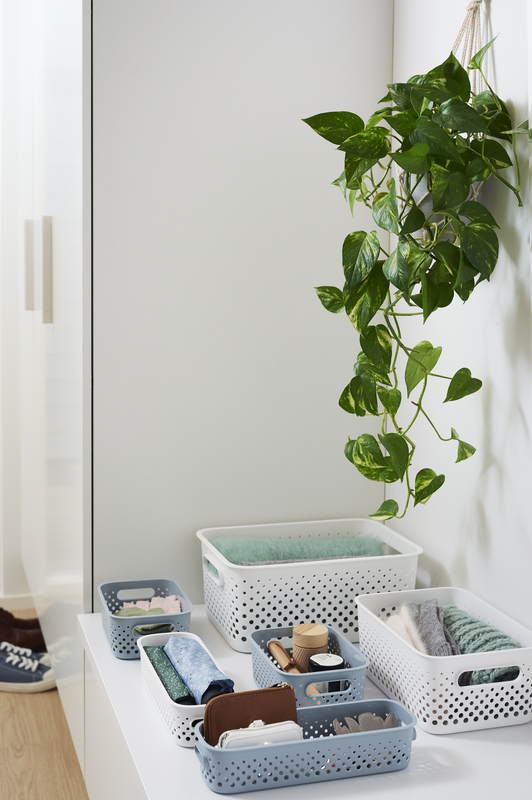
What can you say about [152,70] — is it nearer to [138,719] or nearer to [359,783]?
[138,719]

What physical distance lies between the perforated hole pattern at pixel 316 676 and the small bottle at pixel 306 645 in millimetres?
31

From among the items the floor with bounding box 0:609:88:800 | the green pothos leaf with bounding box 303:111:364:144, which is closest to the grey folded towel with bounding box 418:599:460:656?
the green pothos leaf with bounding box 303:111:364:144

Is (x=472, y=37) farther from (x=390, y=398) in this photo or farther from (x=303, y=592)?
(x=303, y=592)

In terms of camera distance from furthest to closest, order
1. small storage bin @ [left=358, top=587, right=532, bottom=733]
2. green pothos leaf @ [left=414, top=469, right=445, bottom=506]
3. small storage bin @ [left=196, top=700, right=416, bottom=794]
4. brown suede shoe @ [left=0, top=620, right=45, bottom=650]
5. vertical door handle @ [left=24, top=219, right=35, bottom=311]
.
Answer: brown suede shoe @ [left=0, top=620, right=45, bottom=650] → vertical door handle @ [left=24, top=219, right=35, bottom=311] → green pothos leaf @ [left=414, top=469, right=445, bottom=506] → small storage bin @ [left=358, top=587, right=532, bottom=733] → small storage bin @ [left=196, top=700, right=416, bottom=794]

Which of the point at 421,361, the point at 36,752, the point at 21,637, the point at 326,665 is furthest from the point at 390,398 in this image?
the point at 21,637

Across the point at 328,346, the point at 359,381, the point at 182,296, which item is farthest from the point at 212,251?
the point at 359,381

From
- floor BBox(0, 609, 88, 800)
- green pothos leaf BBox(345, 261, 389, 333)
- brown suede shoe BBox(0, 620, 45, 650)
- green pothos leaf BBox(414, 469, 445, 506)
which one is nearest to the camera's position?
green pothos leaf BBox(345, 261, 389, 333)

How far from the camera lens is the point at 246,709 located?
0.86 meters

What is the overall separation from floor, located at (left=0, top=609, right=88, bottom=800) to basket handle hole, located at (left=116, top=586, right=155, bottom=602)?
623 mm

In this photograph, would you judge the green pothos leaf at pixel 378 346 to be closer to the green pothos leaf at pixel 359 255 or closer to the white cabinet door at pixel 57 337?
the green pothos leaf at pixel 359 255

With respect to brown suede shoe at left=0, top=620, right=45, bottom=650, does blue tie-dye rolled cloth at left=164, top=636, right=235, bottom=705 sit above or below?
above

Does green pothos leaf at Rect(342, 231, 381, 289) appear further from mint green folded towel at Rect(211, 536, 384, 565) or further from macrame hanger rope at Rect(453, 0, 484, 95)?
mint green folded towel at Rect(211, 536, 384, 565)

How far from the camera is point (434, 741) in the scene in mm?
933

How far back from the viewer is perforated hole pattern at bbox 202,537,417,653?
1203 millimetres
